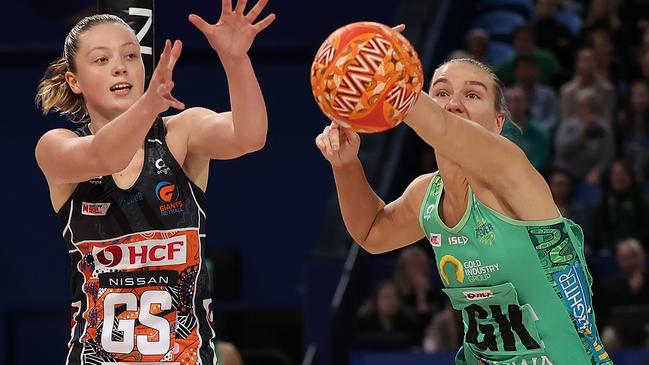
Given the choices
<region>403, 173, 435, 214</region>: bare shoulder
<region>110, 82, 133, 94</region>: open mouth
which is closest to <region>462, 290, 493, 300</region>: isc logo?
<region>403, 173, 435, 214</region>: bare shoulder

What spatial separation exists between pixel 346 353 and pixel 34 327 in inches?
140

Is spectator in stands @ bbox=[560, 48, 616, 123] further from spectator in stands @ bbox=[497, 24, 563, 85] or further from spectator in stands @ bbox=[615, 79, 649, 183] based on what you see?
spectator in stands @ bbox=[497, 24, 563, 85]

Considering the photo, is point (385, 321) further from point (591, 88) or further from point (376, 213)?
point (376, 213)

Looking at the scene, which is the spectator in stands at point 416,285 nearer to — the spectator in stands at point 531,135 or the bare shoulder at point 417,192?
the spectator in stands at point 531,135

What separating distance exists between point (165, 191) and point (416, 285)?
15.6 ft

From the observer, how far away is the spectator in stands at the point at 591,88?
965 cm

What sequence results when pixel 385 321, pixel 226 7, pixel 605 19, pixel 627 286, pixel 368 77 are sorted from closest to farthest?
pixel 368 77
pixel 226 7
pixel 627 286
pixel 385 321
pixel 605 19

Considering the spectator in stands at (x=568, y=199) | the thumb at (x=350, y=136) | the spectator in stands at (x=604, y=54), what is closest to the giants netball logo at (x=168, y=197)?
the thumb at (x=350, y=136)

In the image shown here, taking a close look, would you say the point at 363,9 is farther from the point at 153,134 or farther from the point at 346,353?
the point at 153,134

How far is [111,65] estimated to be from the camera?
12.4ft

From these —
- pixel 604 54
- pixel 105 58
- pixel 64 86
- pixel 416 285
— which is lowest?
pixel 416 285

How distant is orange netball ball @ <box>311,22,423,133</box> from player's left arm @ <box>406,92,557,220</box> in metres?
0.11

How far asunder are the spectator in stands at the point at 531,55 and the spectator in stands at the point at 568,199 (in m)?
1.75

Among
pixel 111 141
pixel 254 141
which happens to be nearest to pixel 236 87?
pixel 254 141
